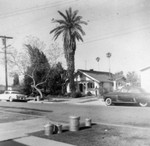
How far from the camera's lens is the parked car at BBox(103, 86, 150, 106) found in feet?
64.4

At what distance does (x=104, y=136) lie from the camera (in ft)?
28.6

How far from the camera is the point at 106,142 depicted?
7.87m

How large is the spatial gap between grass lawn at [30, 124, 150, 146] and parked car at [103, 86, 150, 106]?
10096 millimetres

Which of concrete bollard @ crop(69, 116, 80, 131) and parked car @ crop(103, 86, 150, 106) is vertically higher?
parked car @ crop(103, 86, 150, 106)

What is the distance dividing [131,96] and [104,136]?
11.9m

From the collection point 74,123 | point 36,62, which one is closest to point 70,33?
point 36,62

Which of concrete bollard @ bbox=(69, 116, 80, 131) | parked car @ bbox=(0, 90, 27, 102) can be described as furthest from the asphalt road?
parked car @ bbox=(0, 90, 27, 102)

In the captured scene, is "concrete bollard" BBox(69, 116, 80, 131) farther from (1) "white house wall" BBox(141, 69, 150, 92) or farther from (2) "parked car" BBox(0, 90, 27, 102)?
(1) "white house wall" BBox(141, 69, 150, 92)

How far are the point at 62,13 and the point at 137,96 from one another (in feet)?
74.0

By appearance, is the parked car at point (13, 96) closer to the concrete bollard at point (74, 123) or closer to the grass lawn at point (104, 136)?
the grass lawn at point (104, 136)

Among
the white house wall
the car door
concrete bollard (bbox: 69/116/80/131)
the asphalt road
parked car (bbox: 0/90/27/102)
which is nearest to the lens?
concrete bollard (bbox: 69/116/80/131)

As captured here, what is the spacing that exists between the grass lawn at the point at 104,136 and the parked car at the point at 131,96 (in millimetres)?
10096

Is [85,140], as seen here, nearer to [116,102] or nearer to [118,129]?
[118,129]

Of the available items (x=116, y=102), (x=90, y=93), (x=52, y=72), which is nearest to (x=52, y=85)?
(x=52, y=72)
